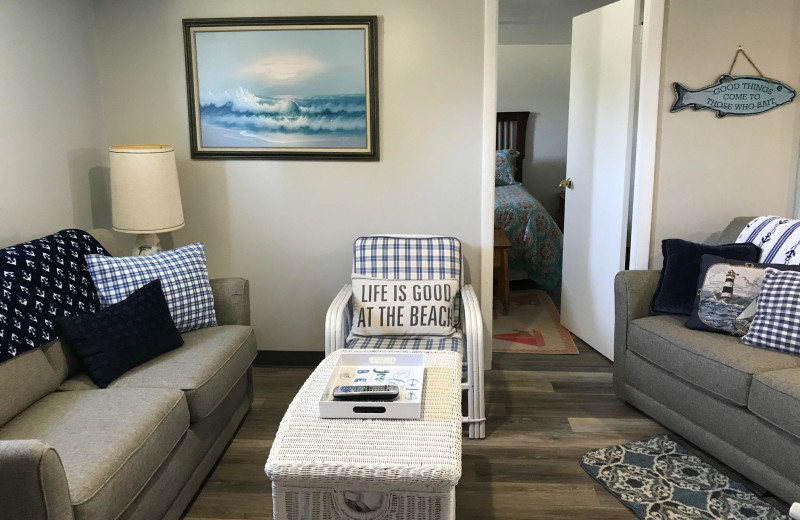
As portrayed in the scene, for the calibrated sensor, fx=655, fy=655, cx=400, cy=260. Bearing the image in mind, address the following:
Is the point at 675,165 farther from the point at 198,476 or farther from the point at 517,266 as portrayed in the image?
the point at 198,476

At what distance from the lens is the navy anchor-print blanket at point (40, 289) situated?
7.30ft

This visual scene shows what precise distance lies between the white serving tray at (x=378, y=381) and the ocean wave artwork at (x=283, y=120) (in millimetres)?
1486

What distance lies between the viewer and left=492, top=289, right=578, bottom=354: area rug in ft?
13.1

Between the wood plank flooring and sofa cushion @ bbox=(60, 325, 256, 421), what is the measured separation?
0.34 meters

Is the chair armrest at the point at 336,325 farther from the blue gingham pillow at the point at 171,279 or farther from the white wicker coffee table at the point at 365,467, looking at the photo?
the white wicker coffee table at the point at 365,467

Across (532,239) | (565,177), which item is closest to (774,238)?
(532,239)

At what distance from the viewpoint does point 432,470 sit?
1738 mm

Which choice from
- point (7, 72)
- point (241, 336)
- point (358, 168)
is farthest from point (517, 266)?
point (7, 72)

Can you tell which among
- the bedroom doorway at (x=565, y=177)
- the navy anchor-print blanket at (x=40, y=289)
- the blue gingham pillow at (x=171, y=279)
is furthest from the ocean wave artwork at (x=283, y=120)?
the bedroom doorway at (x=565, y=177)

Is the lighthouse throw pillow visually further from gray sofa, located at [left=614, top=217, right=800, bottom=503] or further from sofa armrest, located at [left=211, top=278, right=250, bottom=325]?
sofa armrest, located at [left=211, top=278, right=250, bottom=325]

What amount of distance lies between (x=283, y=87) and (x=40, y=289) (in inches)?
64.1

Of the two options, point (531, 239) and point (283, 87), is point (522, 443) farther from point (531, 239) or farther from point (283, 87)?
point (531, 239)

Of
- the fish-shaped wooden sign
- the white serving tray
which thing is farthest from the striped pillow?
the white serving tray

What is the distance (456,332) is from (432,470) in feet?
4.49
